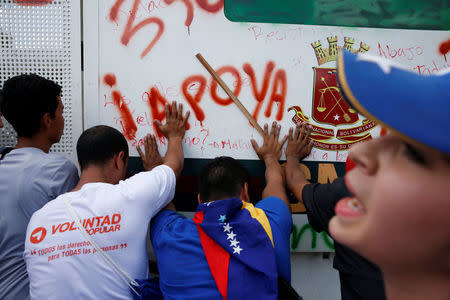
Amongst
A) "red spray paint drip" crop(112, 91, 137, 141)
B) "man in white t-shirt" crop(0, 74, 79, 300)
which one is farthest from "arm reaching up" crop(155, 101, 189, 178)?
"man in white t-shirt" crop(0, 74, 79, 300)

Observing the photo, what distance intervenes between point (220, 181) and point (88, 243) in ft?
2.02

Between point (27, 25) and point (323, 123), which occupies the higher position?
point (27, 25)

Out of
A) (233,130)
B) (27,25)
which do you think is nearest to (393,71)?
(233,130)

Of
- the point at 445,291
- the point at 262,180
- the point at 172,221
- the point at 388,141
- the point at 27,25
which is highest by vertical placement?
the point at 27,25

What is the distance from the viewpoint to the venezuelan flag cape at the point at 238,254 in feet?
3.86

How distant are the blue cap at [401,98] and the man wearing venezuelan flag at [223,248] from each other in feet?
2.77

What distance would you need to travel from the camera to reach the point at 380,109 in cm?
47

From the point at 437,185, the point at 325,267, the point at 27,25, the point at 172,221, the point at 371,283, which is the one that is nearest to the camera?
the point at 437,185

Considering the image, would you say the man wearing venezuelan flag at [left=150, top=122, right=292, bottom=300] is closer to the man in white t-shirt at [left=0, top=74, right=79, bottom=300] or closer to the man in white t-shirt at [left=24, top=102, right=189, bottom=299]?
the man in white t-shirt at [left=24, top=102, right=189, bottom=299]

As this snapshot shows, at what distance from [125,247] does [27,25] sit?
1.29m

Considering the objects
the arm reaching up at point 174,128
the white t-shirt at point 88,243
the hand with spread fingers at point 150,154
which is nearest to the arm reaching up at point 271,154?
the arm reaching up at point 174,128

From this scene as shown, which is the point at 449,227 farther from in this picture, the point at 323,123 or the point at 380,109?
the point at 323,123

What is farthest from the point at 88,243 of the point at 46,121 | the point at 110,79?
the point at 110,79

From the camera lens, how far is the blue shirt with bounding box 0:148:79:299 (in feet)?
4.51
